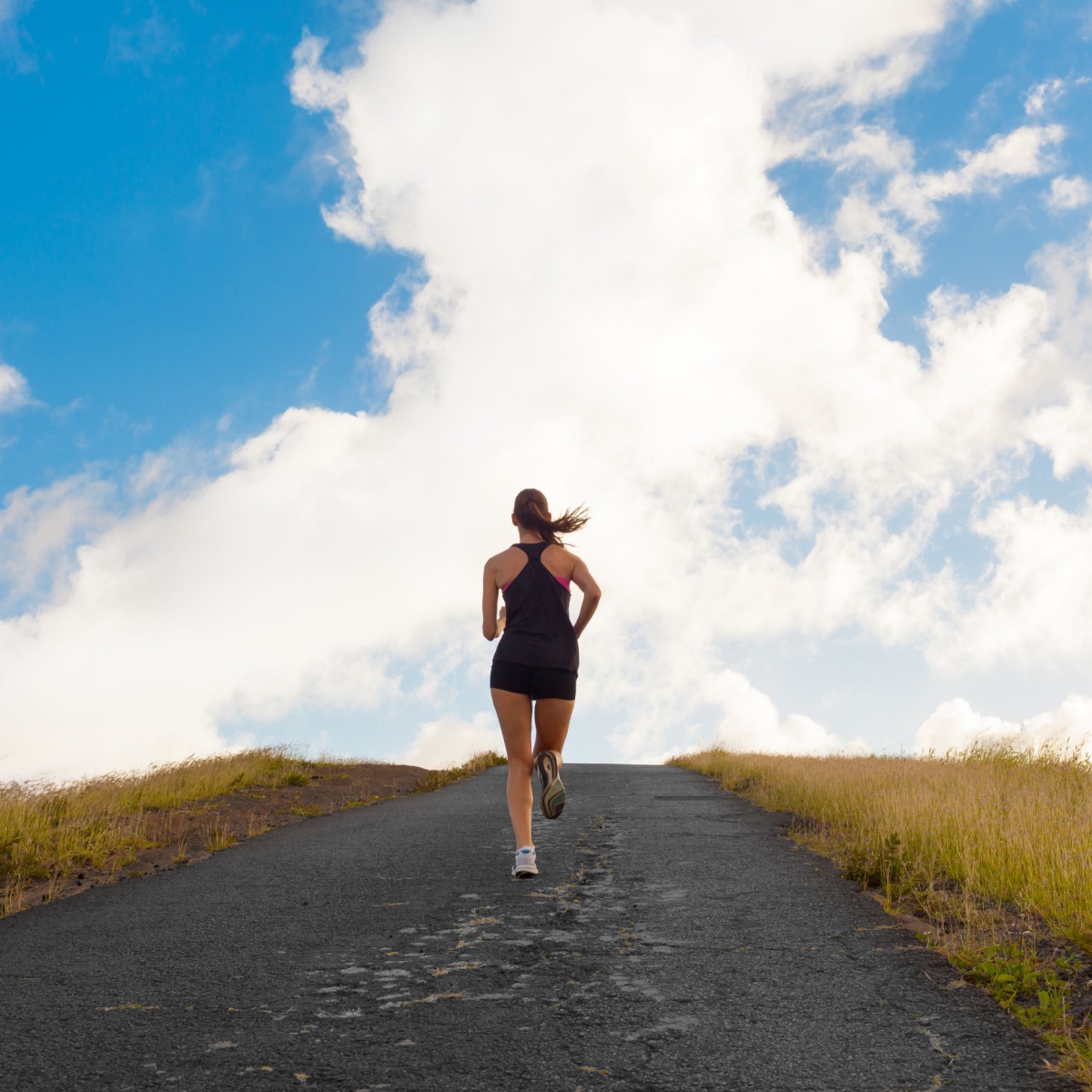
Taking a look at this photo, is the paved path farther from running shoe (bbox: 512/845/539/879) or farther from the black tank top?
the black tank top

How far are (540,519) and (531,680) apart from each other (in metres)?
1.05

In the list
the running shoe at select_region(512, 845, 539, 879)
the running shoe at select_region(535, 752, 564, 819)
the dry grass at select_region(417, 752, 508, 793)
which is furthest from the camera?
the dry grass at select_region(417, 752, 508, 793)

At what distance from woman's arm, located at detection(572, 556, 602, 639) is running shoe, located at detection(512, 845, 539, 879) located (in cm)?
142

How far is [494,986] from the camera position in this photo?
375 cm

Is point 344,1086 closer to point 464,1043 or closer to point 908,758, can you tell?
point 464,1043

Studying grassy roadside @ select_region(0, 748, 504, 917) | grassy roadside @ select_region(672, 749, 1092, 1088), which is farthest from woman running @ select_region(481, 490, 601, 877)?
grassy roadside @ select_region(0, 748, 504, 917)

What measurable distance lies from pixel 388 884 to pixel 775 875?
2.47 meters

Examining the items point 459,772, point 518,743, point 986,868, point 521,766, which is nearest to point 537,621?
point 518,743

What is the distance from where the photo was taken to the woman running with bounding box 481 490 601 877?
5887mm

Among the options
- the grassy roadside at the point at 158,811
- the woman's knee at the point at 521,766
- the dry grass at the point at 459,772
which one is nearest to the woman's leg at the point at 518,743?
the woman's knee at the point at 521,766

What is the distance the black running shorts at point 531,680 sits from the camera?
5.88 meters

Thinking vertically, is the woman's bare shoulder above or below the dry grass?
above

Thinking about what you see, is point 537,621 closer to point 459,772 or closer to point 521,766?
point 521,766

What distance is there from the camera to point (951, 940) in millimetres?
4438
